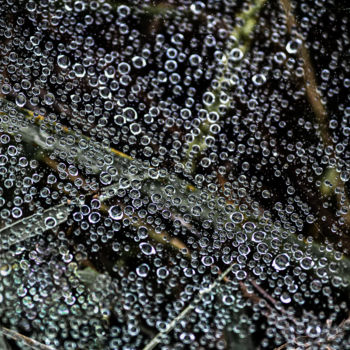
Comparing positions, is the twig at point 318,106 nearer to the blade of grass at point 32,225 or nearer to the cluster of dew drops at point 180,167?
the cluster of dew drops at point 180,167

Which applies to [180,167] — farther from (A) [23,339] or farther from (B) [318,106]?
(A) [23,339]

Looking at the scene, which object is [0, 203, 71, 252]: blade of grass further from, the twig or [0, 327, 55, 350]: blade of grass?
the twig

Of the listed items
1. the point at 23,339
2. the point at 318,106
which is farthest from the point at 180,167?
the point at 23,339

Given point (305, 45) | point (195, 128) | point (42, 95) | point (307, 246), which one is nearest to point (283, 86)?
point (305, 45)

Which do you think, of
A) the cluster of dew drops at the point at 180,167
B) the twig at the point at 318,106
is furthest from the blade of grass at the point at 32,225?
the twig at the point at 318,106

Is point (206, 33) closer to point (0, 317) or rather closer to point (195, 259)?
point (195, 259)

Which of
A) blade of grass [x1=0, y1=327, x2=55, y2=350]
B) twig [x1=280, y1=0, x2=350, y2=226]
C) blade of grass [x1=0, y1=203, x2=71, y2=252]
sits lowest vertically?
blade of grass [x1=0, y1=327, x2=55, y2=350]

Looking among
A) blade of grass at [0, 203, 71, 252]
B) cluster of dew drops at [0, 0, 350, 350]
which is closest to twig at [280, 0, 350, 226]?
cluster of dew drops at [0, 0, 350, 350]

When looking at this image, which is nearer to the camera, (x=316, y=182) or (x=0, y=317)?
(x=0, y=317)
